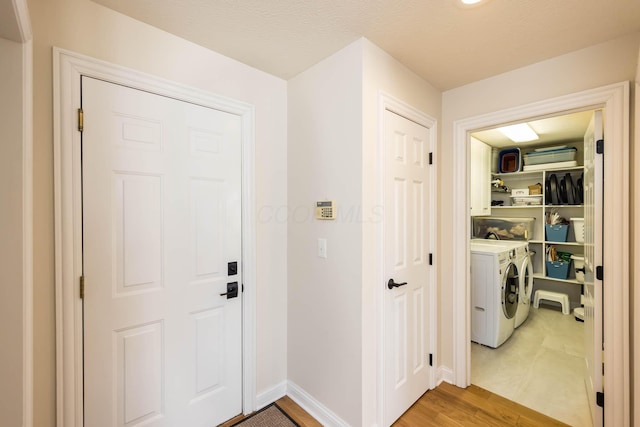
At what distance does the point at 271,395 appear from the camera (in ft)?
6.64

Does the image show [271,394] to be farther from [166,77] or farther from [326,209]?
[166,77]

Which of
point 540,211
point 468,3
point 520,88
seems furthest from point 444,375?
point 540,211

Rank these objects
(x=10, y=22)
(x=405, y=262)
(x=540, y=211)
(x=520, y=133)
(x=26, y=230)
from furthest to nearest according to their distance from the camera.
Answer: (x=540, y=211) < (x=520, y=133) < (x=405, y=262) < (x=26, y=230) < (x=10, y=22)

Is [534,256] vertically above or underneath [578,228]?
underneath

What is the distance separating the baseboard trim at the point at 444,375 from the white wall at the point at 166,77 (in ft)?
4.22

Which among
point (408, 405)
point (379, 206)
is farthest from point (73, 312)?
point (408, 405)

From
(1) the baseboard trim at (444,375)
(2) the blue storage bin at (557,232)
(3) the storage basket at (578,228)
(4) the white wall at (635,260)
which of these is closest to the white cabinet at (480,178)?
(2) the blue storage bin at (557,232)

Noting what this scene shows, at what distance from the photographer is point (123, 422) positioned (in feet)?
4.75

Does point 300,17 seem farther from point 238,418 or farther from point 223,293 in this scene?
point 238,418

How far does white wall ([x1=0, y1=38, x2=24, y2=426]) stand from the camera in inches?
38.8

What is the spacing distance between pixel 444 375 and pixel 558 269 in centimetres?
289

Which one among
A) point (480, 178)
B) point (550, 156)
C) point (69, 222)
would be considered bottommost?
point (69, 222)

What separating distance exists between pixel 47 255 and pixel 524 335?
431 centimetres

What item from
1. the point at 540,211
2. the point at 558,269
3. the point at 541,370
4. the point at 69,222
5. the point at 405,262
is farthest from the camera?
the point at 540,211
